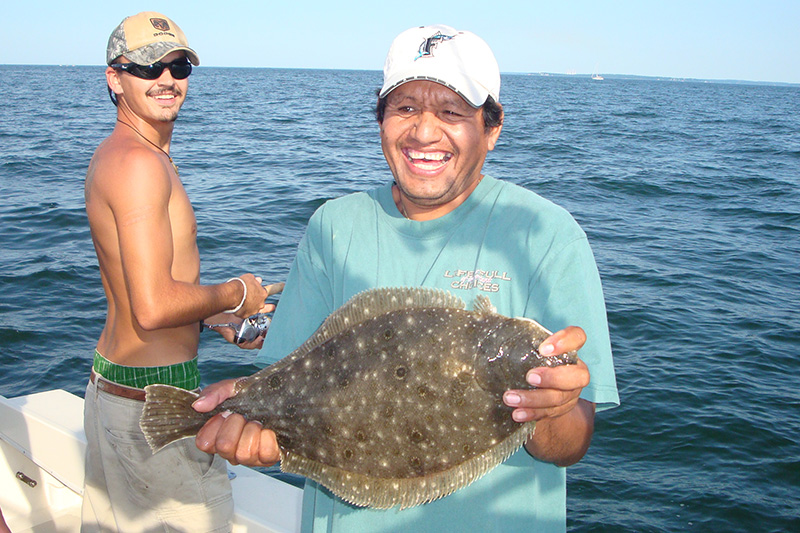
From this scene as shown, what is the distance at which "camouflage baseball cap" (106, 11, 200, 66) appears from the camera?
11.2 feet

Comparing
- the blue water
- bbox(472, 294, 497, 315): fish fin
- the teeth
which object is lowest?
the blue water

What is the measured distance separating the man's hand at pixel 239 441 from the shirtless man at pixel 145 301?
1.05m

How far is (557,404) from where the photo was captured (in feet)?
5.68

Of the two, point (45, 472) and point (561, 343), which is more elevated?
point (561, 343)

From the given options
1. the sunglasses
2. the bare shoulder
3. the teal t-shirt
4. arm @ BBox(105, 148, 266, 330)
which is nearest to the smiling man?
the teal t-shirt

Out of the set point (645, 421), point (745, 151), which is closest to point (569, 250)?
point (645, 421)

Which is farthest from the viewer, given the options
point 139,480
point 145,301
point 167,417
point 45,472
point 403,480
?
point 45,472

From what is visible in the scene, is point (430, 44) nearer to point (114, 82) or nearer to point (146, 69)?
point (146, 69)

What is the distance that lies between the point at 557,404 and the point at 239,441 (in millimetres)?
1021

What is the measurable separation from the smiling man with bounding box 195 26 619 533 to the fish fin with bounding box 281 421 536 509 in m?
0.08

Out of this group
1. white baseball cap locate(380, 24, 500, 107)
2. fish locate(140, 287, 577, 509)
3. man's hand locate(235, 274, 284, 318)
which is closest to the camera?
fish locate(140, 287, 577, 509)

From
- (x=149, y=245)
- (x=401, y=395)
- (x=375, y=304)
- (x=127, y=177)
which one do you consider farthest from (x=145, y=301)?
(x=401, y=395)

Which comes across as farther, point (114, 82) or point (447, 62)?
point (114, 82)

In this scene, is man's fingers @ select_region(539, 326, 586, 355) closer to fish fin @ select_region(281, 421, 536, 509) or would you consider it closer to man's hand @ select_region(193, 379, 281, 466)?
fish fin @ select_region(281, 421, 536, 509)
